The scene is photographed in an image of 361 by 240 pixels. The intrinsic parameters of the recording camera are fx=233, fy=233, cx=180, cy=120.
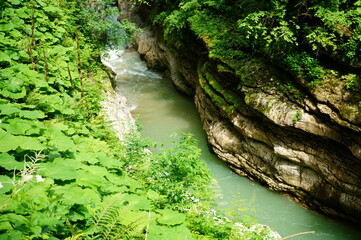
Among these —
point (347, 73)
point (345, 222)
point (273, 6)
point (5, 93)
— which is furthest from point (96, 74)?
point (345, 222)

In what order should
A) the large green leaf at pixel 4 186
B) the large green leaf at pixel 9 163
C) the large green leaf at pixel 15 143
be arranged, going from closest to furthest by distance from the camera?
the large green leaf at pixel 4 186
the large green leaf at pixel 9 163
the large green leaf at pixel 15 143

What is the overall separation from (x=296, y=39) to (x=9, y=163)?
7.89 metres

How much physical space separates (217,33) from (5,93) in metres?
8.22

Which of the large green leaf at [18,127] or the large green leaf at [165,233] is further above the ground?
the large green leaf at [18,127]

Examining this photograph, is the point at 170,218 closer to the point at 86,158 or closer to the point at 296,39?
the point at 86,158

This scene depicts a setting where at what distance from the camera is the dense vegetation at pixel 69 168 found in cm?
197

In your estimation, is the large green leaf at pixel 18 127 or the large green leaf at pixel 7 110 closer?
the large green leaf at pixel 18 127

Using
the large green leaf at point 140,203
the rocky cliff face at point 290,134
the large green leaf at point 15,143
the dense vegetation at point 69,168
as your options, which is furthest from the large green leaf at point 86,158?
the rocky cliff face at point 290,134

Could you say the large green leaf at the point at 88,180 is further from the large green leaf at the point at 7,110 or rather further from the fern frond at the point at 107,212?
the large green leaf at the point at 7,110

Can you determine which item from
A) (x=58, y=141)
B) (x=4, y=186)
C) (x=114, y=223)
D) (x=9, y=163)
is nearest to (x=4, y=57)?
(x=58, y=141)

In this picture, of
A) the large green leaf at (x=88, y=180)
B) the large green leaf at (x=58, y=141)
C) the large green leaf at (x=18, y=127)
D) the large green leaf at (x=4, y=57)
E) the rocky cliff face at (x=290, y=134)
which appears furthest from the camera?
the rocky cliff face at (x=290, y=134)

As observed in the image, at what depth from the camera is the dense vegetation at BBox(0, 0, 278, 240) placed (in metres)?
1.97

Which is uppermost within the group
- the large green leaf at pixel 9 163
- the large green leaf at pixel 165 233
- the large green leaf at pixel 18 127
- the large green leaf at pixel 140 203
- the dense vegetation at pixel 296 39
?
the dense vegetation at pixel 296 39

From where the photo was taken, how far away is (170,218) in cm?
288
